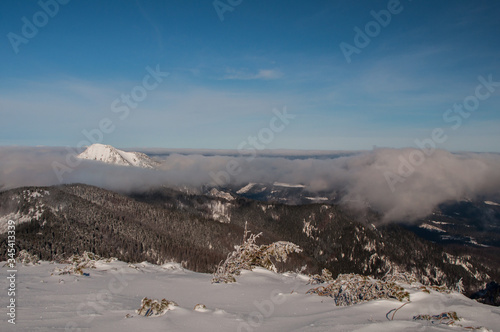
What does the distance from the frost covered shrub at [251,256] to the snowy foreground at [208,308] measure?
0.86m

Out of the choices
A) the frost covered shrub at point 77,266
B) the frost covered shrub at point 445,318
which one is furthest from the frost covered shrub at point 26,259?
the frost covered shrub at point 445,318

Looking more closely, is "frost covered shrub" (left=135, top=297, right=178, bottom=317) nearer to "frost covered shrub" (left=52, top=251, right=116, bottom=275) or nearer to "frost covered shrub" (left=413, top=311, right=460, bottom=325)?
"frost covered shrub" (left=413, top=311, right=460, bottom=325)

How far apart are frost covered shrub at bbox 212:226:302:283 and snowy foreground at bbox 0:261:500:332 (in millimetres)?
861

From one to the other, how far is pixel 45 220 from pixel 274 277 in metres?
145

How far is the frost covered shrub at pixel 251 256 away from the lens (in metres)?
10.2

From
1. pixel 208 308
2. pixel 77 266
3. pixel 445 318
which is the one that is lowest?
pixel 77 266

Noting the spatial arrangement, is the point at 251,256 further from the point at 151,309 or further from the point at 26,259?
the point at 26,259

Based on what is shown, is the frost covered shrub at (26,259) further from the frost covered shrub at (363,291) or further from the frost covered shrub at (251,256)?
the frost covered shrub at (363,291)

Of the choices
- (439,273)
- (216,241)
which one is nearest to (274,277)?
(216,241)

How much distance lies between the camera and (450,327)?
446 cm

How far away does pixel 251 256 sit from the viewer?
11.4m

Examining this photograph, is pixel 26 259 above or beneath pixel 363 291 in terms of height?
beneath

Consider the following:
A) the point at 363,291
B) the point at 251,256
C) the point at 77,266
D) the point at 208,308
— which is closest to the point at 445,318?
the point at 363,291

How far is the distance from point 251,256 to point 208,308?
211 inches
